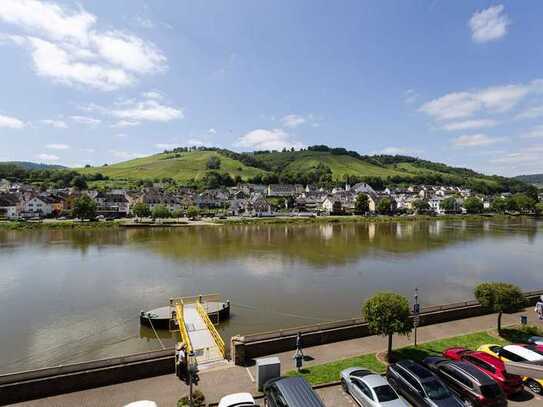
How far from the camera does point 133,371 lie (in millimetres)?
13000

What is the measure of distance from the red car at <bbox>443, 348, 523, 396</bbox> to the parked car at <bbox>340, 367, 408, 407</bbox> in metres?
3.82

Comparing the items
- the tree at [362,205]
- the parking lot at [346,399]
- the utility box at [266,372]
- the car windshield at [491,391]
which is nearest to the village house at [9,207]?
the tree at [362,205]

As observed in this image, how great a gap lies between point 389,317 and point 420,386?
12.6 feet

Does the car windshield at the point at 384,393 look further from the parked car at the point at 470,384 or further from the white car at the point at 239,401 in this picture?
the white car at the point at 239,401

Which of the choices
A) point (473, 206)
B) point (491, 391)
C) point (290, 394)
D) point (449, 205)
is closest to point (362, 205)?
point (449, 205)

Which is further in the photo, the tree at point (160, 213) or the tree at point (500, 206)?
the tree at point (500, 206)

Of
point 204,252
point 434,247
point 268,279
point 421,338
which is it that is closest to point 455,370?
point 421,338

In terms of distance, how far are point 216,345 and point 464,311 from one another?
14060 millimetres

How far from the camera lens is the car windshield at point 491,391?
10.5m

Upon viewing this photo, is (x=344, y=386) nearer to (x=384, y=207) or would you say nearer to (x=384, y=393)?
(x=384, y=393)

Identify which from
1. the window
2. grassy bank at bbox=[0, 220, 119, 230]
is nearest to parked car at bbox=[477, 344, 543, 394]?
the window

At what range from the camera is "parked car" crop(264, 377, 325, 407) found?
957 centimetres

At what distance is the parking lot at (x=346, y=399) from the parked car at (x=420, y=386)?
5.77ft

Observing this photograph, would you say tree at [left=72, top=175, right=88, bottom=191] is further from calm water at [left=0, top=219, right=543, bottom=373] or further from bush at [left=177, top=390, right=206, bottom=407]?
bush at [left=177, top=390, right=206, bottom=407]
